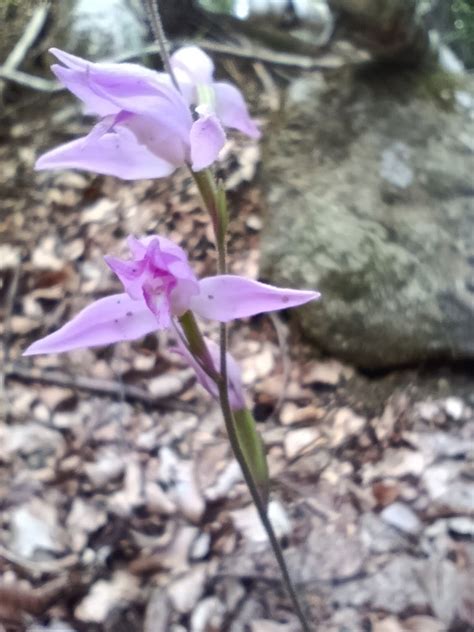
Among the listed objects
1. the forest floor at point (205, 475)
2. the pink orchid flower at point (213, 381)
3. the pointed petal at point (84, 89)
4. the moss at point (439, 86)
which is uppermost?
the pointed petal at point (84, 89)

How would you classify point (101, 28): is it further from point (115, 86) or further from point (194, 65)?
point (115, 86)

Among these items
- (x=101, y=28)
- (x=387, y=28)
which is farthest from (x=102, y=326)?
(x=101, y=28)

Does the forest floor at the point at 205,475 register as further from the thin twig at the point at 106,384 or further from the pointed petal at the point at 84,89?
the pointed petal at the point at 84,89

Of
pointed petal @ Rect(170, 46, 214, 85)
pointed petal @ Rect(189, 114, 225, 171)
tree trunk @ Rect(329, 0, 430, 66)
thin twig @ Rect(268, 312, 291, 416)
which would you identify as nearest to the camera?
pointed petal @ Rect(189, 114, 225, 171)

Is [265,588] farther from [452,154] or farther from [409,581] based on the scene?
[452,154]

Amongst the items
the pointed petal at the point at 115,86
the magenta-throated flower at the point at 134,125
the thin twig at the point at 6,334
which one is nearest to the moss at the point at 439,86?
→ the thin twig at the point at 6,334

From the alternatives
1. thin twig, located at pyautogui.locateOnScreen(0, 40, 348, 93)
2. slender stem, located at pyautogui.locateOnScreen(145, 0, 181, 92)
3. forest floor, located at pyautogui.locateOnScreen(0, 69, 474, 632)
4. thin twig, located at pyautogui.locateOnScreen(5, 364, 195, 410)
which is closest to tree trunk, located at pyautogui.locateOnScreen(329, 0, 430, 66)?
thin twig, located at pyautogui.locateOnScreen(0, 40, 348, 93)

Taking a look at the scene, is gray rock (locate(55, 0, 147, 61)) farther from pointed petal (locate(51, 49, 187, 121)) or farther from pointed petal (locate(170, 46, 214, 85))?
pointed petal (locate(51, 49, 187, 121))
